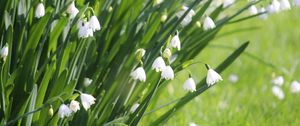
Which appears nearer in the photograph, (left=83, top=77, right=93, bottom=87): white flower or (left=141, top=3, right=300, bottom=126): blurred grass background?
(left=83, top=77, right=93, bottom=87): white flower

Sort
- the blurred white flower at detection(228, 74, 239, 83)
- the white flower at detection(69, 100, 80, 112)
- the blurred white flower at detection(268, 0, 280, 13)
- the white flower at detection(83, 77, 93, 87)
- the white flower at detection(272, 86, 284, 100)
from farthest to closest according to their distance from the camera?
the blurred white flower at detection(228, 74, 239, 83) → the white flower at detection(272, 86, 284, 100) → the white flower at detection(83, 77, 93, 87) → the blurred white flower at detection(268, 0, 280, 13) → the white flower at detection(69, 100, 80, 112)

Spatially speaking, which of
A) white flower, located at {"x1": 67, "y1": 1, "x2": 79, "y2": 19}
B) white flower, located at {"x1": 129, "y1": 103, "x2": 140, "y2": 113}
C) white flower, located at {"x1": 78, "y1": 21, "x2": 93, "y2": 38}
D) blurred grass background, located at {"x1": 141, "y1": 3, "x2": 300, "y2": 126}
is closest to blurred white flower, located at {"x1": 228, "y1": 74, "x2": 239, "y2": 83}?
blurred grass background, located at {"x1": 141, "y1": 3, "x2": 300, "y2": 126}

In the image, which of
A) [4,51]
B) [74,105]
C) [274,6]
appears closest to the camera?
[74,105]

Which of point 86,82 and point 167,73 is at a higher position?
point 86,82

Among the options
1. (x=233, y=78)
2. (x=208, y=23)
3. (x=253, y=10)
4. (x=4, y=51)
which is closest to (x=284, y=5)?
(x=253, y=10)

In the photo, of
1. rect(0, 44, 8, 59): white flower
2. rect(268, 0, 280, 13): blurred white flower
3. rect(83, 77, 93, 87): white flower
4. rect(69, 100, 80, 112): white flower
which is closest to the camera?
rect(69, 100, 80, 112): white flower

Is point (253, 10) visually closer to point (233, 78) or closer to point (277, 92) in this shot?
point (277, 92)

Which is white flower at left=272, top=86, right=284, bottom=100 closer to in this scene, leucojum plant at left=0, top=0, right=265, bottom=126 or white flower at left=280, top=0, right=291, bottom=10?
leucojum plant at left=0, top=0, right=265, bottom=126

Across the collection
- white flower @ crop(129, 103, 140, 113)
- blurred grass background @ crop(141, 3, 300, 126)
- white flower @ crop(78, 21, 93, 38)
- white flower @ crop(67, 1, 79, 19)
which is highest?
white flower @ crop(67, 1, 79, 19)

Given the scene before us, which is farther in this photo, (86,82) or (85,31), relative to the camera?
(86,82)
